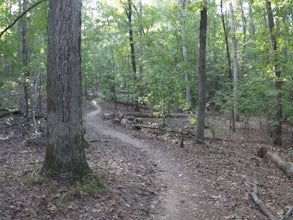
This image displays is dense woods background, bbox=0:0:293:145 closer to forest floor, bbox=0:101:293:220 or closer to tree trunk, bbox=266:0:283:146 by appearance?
tree trunk, bbox=266:0:283:146

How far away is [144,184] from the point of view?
25.1ft

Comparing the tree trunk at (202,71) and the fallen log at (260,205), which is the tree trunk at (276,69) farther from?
the fallen log at (260,205)

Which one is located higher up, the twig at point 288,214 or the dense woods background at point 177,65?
the dense woods background at point 177,65

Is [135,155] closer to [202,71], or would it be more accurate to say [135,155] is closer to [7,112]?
[202,71]

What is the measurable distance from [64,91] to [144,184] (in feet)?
10.4

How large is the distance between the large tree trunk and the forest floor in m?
0.50

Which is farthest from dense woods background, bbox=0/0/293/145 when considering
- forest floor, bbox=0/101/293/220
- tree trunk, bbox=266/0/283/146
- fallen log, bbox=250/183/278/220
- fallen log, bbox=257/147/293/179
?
fallen log, bbox=250/183/278/220

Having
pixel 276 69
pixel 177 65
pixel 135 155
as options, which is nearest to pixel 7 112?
pixel 135 155

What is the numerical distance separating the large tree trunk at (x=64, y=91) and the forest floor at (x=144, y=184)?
500mm

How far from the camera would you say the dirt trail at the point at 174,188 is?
6434 mm

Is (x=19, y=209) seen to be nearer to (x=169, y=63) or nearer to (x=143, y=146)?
(x=143, y=146)

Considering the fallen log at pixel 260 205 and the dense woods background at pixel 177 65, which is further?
the dense woods background at pixel 177 65

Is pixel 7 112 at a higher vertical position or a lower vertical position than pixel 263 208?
higher

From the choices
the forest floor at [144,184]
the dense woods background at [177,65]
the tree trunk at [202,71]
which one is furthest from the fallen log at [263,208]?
the dense woods background at [177,65]
